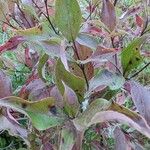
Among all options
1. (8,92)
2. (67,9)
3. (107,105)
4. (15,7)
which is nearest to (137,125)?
(107,105)

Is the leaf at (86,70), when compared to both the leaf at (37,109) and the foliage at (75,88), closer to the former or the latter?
the foliage at (75,88)

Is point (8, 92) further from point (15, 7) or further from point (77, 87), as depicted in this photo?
point (15, 7)

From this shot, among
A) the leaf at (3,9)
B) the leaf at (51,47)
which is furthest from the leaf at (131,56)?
the leaf at (3,9)

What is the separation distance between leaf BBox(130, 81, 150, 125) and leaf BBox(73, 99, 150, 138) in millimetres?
50

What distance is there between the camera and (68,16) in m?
0.56

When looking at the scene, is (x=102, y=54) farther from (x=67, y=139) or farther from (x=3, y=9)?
(x=3, y=9)

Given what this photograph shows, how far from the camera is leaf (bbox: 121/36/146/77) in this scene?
58 centimetres

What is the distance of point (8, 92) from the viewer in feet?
2.25

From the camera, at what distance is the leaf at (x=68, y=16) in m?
0.55

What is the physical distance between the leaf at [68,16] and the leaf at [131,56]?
82 millimetres

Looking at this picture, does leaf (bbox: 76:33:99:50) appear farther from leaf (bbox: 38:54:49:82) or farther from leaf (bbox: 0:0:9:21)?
leaf (bbox: 0:0:9:21)

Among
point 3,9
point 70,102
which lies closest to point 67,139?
point 70,102

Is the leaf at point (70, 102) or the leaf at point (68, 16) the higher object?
the leaf at point (68, 16)

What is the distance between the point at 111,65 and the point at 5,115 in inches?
7.9
